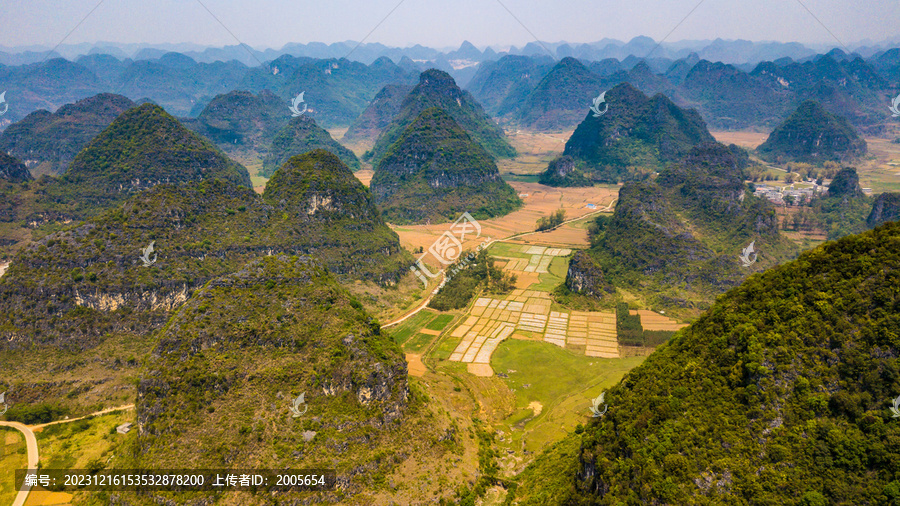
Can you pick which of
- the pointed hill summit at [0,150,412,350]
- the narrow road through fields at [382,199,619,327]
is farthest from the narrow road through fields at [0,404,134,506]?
the narrow road through fields at [382,199,619,327]

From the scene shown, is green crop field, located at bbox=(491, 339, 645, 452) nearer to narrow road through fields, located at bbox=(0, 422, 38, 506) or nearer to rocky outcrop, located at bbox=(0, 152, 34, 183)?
narrow road through fields, located at bbox=(0, 422, 38, 506)

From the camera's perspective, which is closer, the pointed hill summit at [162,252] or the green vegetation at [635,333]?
the pointed hill summit at [162,252]

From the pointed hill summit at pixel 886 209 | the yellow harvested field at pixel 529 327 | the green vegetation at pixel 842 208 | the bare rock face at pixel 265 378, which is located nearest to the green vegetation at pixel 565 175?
the green vegetation at pixel 842 208

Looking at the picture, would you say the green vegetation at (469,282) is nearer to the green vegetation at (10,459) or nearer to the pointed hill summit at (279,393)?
the pointed hill summit at (279,393)

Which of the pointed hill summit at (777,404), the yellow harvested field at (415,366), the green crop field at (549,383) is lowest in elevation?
the yellow harvested field at (415,366)

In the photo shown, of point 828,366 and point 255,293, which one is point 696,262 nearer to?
point 828,366

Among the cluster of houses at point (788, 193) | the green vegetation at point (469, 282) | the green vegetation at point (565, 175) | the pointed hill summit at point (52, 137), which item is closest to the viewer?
the green vegetation at point (469, 282)

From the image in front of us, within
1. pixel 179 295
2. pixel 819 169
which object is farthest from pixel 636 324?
pixel 819 169
